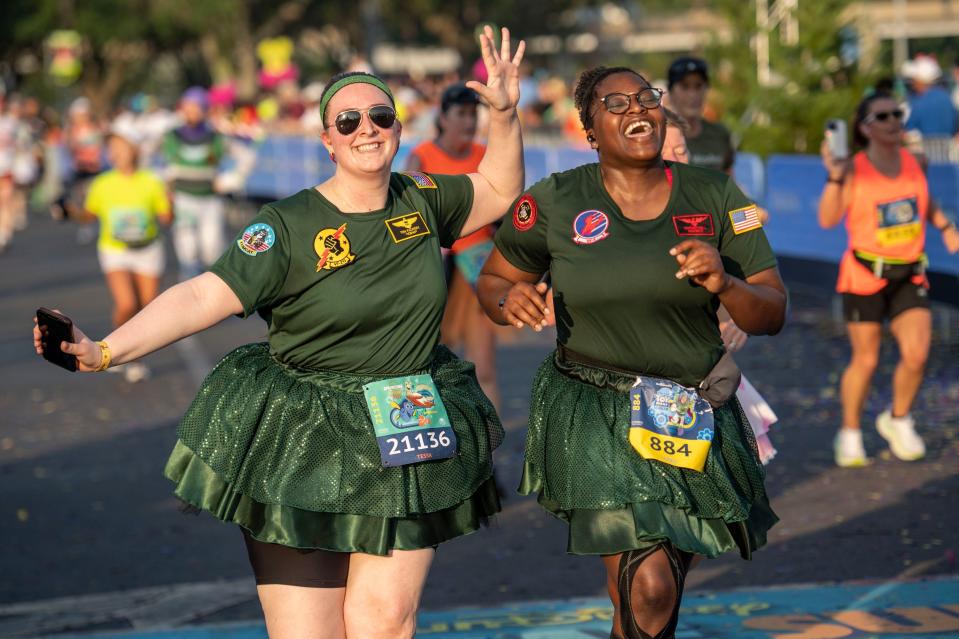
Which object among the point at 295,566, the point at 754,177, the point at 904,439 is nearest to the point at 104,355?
the point at 295,566

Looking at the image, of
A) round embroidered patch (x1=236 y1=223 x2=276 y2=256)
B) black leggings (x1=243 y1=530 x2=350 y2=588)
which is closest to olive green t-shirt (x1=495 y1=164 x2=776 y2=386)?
round embroidered patch (x1=236 y1=223 x2=276 y2=256)

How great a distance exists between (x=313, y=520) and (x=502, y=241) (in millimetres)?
1057

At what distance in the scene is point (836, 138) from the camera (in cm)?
880

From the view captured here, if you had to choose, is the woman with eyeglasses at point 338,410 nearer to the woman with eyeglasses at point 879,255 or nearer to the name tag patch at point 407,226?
the name tag patch at point 407,226

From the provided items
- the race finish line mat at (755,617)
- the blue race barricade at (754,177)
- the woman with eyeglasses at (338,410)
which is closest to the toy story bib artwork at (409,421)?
the woman with eyeglasses at (338,410)

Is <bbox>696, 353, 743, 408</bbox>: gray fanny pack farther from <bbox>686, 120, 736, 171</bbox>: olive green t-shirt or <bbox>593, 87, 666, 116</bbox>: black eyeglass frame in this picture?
<bbox>686, 120, 736, 171</bbox>: olive green t-shirt

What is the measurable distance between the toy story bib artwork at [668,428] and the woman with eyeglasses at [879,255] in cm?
441

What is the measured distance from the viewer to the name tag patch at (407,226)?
4.82m

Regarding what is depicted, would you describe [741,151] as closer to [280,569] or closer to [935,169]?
[935,169]

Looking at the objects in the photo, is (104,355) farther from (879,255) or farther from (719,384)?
(879,255)

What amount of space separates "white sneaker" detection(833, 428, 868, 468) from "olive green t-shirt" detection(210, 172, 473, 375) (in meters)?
4.83

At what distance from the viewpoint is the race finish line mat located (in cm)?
619

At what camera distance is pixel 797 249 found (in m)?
16.0

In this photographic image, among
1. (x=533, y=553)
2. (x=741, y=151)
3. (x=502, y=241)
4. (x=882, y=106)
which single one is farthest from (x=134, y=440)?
(x=741, y=151)
